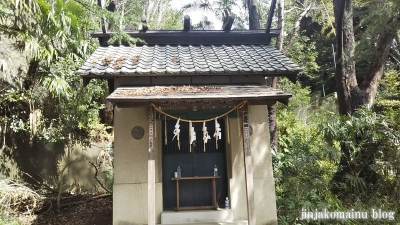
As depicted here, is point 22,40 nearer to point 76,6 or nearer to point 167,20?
point 76,6

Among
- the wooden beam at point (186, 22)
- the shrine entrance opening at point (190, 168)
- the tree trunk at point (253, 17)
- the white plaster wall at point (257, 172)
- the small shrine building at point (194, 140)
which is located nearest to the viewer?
the small shrine building at point (194, 140)

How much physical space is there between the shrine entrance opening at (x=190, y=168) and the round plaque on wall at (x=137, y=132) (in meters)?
0.54

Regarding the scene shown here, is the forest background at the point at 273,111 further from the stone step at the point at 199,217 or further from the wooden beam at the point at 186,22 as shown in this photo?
the stone step at the point at 199,217

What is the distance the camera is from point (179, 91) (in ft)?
18.1

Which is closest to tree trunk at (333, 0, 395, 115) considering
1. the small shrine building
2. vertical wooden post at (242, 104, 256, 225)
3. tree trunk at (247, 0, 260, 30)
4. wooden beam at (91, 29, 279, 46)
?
wooden beam at (91, 29, 279, 46)

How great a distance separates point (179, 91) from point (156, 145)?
5.10 feet

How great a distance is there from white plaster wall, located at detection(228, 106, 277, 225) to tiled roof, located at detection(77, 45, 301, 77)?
1.14 metres

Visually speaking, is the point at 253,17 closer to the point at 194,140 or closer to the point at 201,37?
the point at 201,37

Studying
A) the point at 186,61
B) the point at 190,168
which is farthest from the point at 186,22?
the point at 190,168

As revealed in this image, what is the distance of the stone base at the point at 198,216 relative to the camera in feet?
19.3

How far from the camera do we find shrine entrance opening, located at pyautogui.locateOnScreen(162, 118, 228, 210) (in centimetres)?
635

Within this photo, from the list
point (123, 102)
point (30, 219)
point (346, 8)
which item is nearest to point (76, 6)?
point (123, 102)

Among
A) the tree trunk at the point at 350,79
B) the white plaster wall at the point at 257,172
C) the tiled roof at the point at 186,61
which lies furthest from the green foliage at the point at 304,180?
the tiled roof at the point at 186,61

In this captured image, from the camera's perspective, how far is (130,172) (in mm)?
6055
